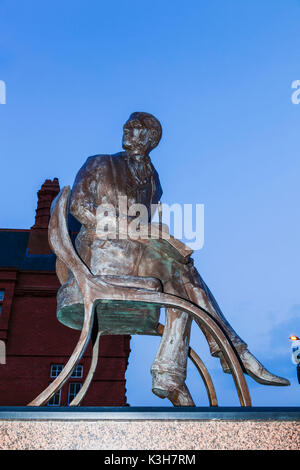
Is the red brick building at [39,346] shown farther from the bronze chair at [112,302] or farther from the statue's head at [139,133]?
the bronze chair at [112,302]

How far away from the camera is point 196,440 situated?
2621mm

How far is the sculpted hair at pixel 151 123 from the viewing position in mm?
4438

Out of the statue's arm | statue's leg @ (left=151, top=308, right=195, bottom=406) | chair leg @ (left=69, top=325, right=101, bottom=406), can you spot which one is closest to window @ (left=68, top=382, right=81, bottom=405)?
chair leg @ (left=69, top=325, right=101, bottom=406)

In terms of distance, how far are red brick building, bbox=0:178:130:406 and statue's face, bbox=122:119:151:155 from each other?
603 inches

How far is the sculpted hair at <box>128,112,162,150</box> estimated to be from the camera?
4.44 meters

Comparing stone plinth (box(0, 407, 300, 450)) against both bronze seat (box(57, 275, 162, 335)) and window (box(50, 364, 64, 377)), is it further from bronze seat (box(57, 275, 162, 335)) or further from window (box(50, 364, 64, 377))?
window (box(50, 364, 64, 377))

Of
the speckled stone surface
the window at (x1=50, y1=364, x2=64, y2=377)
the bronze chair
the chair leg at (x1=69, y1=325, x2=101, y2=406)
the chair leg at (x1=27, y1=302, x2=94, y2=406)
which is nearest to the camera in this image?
the speckled stone surface

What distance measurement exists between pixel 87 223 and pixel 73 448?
189 centimetres

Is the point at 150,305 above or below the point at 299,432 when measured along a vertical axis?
above

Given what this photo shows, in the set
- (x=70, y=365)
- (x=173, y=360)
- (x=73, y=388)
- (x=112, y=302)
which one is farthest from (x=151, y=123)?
(x=73, y=388)

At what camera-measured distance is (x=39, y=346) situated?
20.0m

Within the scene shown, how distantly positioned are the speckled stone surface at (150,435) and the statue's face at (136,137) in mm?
2596
